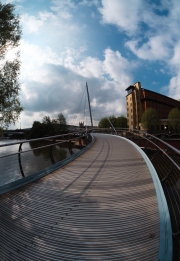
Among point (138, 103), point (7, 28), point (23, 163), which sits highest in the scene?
point (138, 103)

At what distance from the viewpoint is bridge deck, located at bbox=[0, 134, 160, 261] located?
6.10ft

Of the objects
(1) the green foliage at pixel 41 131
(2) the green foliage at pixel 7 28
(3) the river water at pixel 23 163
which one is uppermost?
(2) the green foliage at pixel 7 28

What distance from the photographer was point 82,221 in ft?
7.72

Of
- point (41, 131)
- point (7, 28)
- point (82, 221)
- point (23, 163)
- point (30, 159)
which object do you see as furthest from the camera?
point (41, 131)

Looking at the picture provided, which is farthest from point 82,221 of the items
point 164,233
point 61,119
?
point 61,119

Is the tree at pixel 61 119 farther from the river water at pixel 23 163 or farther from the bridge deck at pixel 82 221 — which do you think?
the bridge deck at pixel 82 221

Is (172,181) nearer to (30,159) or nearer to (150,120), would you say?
(30,159)

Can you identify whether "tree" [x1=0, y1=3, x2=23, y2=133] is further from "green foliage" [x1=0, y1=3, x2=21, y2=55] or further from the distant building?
the distant building

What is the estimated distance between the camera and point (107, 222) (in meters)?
2.30

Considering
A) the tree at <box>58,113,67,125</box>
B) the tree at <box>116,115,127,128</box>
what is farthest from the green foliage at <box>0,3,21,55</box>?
the tree at <box>58,113,67,125</box>

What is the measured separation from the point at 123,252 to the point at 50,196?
5.81 ft

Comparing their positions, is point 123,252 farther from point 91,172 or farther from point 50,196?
point 91,172

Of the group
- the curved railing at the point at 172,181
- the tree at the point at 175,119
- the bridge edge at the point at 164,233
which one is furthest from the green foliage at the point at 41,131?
the bridge edge at the point at 164,233

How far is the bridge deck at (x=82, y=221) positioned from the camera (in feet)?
6.10
